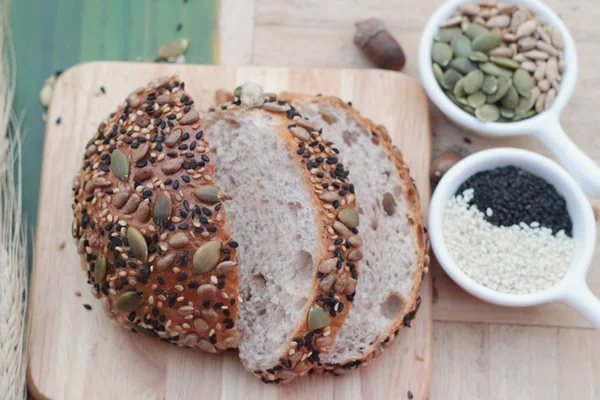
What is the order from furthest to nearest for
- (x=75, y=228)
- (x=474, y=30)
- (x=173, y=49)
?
(x=173, y=49) < (x=474, y=30) < (x=75, y=228)

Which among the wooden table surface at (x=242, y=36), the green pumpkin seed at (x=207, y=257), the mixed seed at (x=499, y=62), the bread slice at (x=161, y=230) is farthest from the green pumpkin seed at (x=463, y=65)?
the green pumpkin seed at (x=207, y=257)

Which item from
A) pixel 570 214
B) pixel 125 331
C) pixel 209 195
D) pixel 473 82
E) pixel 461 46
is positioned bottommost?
pixel 125 331

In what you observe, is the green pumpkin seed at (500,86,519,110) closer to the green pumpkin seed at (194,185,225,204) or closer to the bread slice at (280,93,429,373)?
the bread slice at (280,93,429,373)

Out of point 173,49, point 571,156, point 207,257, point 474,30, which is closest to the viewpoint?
point 207,257

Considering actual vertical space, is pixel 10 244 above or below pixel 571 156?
below

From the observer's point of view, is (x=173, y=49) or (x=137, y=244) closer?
(x=137, y=244)

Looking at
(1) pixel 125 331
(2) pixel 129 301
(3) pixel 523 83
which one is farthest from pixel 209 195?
(3) pixel 523 83

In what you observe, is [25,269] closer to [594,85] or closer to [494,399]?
[494,399]

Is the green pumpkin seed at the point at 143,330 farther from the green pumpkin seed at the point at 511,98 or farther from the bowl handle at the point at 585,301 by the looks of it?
the green pumpkin seed at the point at 511,98

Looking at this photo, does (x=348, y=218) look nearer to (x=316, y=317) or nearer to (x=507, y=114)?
(x=316, y=317)
